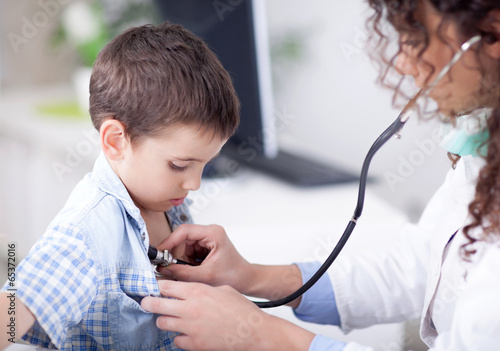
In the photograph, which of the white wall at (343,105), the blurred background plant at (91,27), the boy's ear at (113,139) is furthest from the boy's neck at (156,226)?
the blurred background plant at (91,27)

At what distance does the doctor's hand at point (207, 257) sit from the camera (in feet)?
3.24

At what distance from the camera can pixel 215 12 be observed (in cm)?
198

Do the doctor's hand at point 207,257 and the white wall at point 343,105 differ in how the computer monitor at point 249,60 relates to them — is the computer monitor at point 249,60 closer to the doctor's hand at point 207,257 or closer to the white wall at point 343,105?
the white wall at point 343,105

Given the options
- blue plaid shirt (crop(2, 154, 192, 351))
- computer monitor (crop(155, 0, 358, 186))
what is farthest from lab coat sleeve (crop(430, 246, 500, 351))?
computer monitor (crop(155, 0, 358, 186))

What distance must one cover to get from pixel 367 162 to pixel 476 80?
218 millimetres

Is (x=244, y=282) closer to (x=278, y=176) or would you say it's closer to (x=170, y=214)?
(x=170, y=214)

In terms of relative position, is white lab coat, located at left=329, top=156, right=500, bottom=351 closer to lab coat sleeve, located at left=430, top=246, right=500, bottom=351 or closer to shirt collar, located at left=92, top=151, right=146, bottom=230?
lab coat sleeve, located at left=430, top=246, right=500, bottom=351

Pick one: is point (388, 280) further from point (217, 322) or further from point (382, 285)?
point (217, 322)

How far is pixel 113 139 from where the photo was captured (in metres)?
0.91

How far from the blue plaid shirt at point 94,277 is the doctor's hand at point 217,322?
0.11ft

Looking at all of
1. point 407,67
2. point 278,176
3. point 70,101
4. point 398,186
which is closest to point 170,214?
point 407,67

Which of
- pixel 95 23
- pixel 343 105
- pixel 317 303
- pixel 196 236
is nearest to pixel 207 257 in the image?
pixel 196 236

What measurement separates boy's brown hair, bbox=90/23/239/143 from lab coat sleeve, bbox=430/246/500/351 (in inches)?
18.2

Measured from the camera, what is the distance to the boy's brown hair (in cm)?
89
